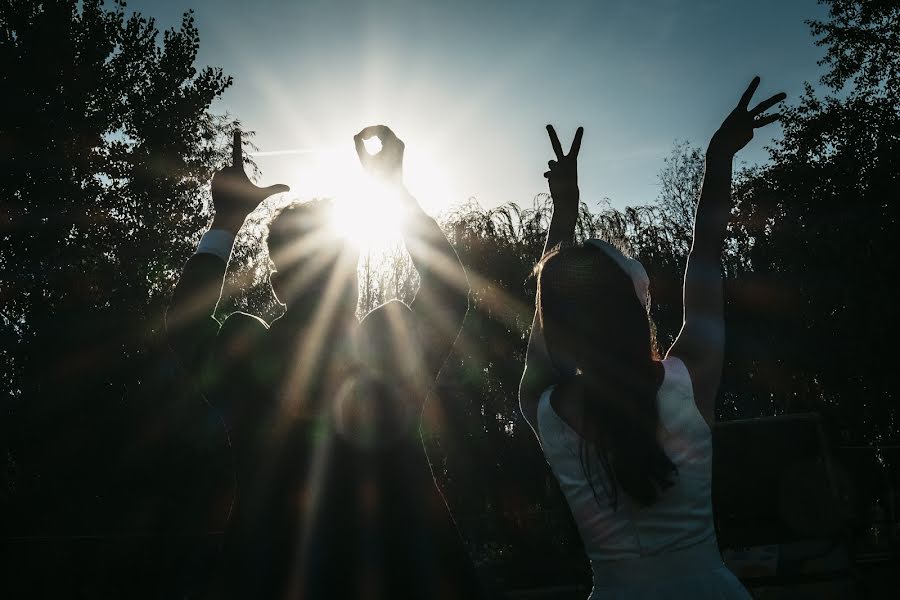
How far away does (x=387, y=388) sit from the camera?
1.65 meters

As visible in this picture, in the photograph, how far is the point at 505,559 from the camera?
13.5 meters

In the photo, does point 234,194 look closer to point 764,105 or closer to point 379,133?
point 379,133

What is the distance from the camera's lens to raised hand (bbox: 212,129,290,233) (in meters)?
2.15

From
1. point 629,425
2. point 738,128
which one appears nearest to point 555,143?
point 738,128

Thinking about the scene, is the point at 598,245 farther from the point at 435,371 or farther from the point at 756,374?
the point at 756,374

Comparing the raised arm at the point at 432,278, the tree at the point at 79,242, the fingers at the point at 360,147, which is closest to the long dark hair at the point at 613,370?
the raised arm at the point at 432,278

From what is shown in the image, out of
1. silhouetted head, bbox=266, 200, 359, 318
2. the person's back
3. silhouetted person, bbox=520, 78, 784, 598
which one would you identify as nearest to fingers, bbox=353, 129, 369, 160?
silhouetted head, bbox=266, 200, 359, 318

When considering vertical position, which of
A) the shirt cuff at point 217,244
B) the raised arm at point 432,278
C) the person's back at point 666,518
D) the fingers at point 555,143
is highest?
the fingers at point 555,143

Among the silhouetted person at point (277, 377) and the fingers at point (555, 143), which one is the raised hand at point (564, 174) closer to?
the fingers at point (555, 143)

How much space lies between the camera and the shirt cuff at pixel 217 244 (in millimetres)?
2090

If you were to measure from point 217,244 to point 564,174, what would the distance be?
129 cm

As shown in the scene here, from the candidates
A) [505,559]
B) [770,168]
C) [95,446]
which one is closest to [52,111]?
[95,446]

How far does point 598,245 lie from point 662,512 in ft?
2.08

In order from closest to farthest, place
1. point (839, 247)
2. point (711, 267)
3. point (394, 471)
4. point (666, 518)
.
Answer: point (666, 518)
point (394, 471)
point (711, 267)
point (839, 247)
